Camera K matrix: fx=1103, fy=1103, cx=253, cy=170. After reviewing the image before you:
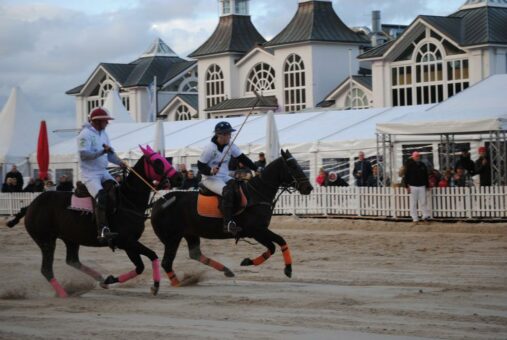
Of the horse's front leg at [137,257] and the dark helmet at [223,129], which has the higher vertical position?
the dark helmet at [223,129]

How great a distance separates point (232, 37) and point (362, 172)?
45272 mm

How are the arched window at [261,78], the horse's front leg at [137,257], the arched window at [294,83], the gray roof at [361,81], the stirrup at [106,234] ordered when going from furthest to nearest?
the arched window at [261,78], the arched window at [294,83], the gray roof at [361,81], the horse's front leg at [137,257], the stirrup at [106,234]

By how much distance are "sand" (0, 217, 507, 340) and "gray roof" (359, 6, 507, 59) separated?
117 ft

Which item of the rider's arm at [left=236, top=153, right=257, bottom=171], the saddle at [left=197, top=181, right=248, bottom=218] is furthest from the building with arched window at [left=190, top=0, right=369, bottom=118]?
the saddle at [left=197, top=181, right=248, bottom=218]

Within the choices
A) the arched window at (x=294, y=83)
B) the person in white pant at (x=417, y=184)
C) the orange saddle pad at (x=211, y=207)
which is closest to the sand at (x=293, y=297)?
the orange saddle pad at (x=211, y=207)

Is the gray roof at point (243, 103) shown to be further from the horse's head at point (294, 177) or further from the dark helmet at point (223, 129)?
the dark helmet at point (223, 129)

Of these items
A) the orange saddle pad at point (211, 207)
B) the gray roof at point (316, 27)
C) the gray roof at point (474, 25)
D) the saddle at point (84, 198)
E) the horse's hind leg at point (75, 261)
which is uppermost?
the gray roof at point (316, 27)

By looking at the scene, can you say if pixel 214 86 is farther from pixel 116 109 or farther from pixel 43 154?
pixel 43 154

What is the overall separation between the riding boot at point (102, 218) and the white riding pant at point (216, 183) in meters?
1.93

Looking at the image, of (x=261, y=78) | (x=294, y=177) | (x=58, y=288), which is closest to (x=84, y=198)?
(x=58, y=288)

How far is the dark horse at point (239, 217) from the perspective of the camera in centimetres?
1529

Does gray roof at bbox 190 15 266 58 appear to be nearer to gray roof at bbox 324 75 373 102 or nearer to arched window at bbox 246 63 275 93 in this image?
arched window at bbox 246 63 275 93

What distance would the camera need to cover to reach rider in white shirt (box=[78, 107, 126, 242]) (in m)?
14.0

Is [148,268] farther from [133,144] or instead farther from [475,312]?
[133,144]
